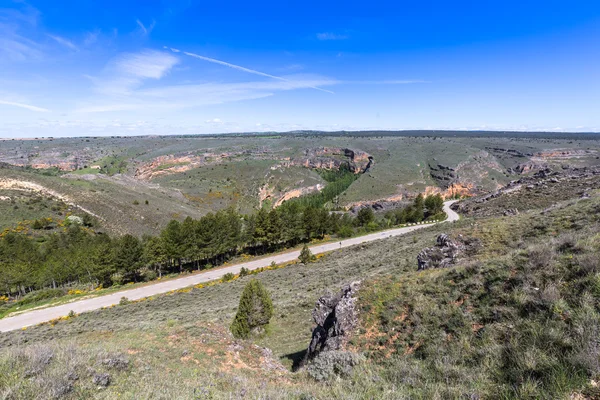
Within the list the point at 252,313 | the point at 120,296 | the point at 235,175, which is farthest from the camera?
the point at 235,175

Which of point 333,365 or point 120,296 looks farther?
point 120,296

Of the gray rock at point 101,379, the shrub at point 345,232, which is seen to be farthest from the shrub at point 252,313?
the shrub at point 345,232

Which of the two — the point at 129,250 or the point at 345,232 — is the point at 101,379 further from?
the point at 345,232

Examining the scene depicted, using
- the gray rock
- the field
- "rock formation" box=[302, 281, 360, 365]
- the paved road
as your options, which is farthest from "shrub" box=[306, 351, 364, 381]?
the field

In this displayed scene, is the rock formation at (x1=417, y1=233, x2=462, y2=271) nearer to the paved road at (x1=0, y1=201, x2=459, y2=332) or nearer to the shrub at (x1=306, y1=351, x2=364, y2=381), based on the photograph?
the shrub at (x1=306, y1=351, x2=364, y2=381)

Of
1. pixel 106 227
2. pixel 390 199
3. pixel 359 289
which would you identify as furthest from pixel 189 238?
pixel 390 199

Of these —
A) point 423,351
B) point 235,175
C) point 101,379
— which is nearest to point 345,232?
point 423,351
